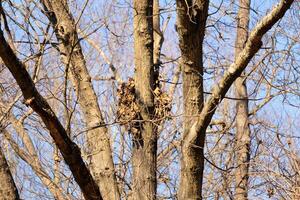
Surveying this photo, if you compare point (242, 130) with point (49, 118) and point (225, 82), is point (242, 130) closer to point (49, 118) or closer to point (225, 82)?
point (225, 82)

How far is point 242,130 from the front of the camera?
8500 mm

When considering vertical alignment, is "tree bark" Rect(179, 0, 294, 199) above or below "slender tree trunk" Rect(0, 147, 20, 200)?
above

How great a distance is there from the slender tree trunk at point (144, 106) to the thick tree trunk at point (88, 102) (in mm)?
283

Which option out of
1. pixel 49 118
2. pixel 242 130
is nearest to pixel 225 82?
pixel 49 118

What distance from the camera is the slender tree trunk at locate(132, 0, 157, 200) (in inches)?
172

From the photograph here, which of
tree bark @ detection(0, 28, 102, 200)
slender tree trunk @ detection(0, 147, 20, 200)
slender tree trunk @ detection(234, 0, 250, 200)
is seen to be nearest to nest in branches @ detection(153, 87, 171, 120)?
tree bark @ detection(0, 28, 102, 200)

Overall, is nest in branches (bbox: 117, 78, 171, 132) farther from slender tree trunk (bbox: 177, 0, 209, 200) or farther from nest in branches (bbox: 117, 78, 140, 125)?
slender tree trunk (bbox: 177, 0, 209, 200)

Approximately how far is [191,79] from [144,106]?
883 millimetres

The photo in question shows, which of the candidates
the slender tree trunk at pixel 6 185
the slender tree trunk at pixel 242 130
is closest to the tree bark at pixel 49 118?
the slender tree trunk at pixel 6 185

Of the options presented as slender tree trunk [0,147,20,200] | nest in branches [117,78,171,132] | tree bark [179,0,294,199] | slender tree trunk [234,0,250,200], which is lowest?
slender tree trunk [0,147,20,200]

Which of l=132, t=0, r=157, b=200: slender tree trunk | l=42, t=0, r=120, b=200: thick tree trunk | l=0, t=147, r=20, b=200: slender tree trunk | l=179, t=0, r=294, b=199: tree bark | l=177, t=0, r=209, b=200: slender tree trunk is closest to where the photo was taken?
l=179, t=0, r=294, b=199: tree bark

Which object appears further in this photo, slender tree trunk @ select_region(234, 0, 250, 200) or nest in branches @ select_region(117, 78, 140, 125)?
slender tree trunk @ select_region(234, 0, 250, 200)

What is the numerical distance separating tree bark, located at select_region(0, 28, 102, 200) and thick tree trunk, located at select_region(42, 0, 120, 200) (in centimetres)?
94

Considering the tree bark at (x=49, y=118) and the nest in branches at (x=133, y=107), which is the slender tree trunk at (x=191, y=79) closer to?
the tree bark at (x=49, y=118)
